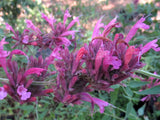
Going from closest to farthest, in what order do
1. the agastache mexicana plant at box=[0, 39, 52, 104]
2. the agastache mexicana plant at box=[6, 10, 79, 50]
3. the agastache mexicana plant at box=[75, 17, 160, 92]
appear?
1. the agastache mexicana plant at box=[75, 17, 160, 92]
2. the agastache mexicana plant at box=[0, 39, 52, 104]
3. the agastache mexicana plant at box=[6, 10, 79, 50]

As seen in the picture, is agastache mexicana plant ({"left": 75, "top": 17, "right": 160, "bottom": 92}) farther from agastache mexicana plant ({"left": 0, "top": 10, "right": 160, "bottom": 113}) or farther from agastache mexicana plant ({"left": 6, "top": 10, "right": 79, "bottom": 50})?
agastache mexicana plant ({"left": 6, "top": 10, "right": 79, "bottom": 50})

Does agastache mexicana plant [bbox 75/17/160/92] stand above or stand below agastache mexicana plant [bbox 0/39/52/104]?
above

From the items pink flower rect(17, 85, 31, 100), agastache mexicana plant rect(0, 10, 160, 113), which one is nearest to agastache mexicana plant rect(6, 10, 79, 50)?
agastache mexicana plant rect(0, 10, 160, 113)

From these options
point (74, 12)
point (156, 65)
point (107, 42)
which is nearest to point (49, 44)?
point (107, 42)

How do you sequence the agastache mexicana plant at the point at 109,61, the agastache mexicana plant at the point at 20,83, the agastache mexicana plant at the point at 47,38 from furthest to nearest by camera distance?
the agastache mexicana plant at the point at 47,38 < the agastache mexicana plant at the point at 20,83 < the agastache mexicana plant at the point at 109,61

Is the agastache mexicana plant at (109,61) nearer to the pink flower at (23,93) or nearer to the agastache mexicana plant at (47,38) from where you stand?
the pink flower at (23,93)

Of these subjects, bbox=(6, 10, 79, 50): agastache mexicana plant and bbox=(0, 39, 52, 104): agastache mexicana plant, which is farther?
bbox=(6, 10, 79, 50): agastache mexicana plant

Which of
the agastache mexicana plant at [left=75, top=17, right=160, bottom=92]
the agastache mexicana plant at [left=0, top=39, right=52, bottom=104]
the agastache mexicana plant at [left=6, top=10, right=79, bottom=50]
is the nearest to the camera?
the agastache mexicana plant at [left=75, top=17, right=160, bottom=92]

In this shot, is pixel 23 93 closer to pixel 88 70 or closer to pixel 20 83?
pixel 20 83

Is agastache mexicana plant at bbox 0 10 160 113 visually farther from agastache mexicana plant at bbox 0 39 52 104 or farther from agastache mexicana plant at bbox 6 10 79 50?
agastache mexicana plant at bbox 6 10 79 50

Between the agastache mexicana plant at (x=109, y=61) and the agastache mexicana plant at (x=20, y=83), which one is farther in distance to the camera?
the agastache mexicana plant at (x=20, y=83)

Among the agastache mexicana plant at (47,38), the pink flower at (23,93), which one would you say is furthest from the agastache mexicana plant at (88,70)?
the agastache mexicana plant at (47,38)

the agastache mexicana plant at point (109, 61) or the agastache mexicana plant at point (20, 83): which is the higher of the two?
the agastache mexicana plant at point (109, 61)
